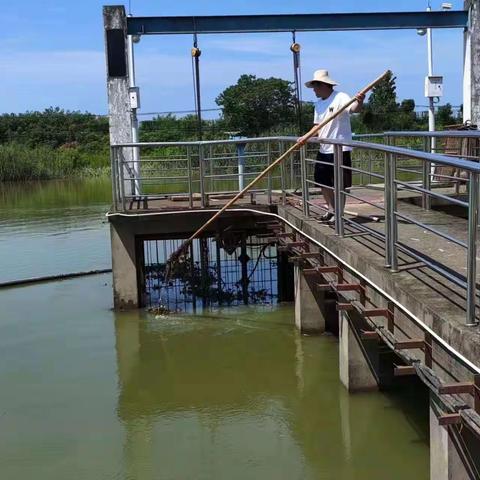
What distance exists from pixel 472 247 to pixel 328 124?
349 cm

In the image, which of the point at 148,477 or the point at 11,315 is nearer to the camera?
the point at 148,477

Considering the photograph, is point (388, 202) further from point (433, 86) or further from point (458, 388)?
point (433, 86)

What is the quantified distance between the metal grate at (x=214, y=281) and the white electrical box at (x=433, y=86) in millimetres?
3332

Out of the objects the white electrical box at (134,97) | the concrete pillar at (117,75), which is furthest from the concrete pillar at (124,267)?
the white electrical box at (134,97)

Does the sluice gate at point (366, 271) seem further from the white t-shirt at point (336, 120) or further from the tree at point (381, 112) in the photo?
the tree at point (381, 112)

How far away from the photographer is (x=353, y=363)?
597cm

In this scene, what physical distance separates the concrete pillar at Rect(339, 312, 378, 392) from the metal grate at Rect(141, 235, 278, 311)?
3.62 meters

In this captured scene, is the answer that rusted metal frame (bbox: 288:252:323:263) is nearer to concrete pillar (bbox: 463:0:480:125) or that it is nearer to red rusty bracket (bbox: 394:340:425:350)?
red rusty bracket (bbox: 394:340:425:350)

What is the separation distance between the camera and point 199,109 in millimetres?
9555

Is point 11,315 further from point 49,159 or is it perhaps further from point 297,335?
point 49,159

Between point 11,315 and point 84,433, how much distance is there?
4246mm

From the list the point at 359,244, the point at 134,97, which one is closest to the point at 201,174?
the point at 134,97

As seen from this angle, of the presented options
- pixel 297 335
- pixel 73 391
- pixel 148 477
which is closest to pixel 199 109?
pixel 297 335

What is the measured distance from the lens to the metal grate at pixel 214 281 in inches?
378
